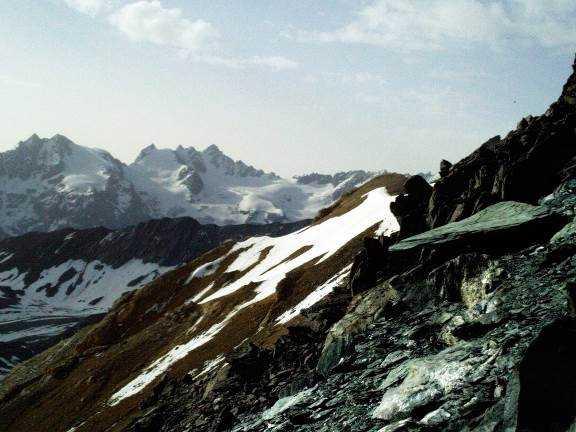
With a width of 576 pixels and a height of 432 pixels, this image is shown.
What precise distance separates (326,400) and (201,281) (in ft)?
263

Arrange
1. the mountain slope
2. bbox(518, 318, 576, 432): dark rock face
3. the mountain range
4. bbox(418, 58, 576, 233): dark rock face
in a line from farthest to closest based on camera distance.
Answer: the mountain slope
bbox(418, 58, 576, 233): dark rock face
the mountain range
bbox(518, 318, 576, 432): dark rock face

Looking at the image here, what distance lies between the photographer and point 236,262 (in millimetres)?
93875

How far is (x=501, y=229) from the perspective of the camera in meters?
20.1

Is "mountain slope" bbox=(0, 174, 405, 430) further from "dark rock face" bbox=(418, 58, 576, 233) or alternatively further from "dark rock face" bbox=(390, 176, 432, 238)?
"dark rock face" bbox=(418, 58, 576, 233)

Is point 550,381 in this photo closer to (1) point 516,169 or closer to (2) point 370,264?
(1) point 516,169

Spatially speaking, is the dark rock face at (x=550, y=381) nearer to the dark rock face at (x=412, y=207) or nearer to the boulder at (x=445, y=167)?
the dark rock face at (x=412, y=207)

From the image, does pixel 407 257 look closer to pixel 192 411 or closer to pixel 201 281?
pixel 192 411

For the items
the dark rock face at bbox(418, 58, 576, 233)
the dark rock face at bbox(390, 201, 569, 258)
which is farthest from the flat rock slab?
the dark rock face at bbox(418, 58, 576, 233)

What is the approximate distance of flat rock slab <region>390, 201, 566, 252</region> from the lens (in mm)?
19875

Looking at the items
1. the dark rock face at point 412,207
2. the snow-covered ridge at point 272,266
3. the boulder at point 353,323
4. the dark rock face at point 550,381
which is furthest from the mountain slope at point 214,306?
the dark rock face at point 550,381

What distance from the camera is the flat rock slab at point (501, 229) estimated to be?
65.2ft

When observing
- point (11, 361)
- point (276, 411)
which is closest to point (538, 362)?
point (276, 411)

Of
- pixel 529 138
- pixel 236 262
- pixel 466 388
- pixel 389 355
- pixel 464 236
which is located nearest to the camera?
pixel 466 388

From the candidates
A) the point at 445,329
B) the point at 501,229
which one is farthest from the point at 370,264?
the point at 445,329
